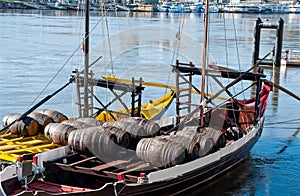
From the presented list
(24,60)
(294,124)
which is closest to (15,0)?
(24,60)

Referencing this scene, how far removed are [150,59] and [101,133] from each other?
3549 centimetres

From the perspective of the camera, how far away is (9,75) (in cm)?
4094

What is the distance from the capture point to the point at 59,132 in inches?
683

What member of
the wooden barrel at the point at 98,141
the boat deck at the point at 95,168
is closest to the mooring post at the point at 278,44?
the boat deck at the point at 95,168

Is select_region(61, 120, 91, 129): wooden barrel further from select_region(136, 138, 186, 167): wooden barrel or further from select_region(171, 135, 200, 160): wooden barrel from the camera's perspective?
select_region(171, 135, 200, 160): wooden barrel

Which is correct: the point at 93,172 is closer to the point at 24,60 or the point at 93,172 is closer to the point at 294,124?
the point at 294,124

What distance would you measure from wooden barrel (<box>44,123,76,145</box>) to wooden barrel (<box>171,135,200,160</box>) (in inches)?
143

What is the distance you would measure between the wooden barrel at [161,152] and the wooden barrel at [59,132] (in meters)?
2.76

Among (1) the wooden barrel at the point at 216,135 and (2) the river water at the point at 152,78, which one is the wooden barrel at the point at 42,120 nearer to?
(2) the river water at the point at 152,78

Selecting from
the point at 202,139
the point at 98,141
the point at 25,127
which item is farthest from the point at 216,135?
the point at 25,127

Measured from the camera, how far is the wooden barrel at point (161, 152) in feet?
51.3

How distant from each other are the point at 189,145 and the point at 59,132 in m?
4.50

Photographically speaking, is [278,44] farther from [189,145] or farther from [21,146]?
[21,146]

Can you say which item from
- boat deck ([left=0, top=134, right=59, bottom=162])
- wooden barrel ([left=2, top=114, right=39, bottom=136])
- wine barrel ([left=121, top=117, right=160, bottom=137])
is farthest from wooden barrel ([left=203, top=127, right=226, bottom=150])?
wooden barrel ([left=2, top=114, right=39, bottom=136])
